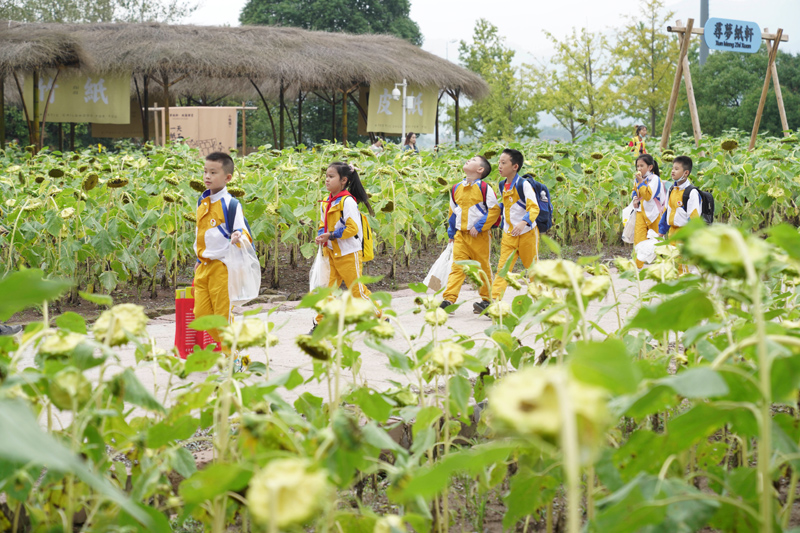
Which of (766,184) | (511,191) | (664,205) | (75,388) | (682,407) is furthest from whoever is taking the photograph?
(766,184)

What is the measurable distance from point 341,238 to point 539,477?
3605mm

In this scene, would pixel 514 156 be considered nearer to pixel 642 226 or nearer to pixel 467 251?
pixel 467 251

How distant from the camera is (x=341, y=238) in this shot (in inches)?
→ 189

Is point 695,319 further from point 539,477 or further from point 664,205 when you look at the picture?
point 664,205

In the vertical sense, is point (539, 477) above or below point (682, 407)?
above

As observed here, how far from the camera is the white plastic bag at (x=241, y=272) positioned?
13.7 ft

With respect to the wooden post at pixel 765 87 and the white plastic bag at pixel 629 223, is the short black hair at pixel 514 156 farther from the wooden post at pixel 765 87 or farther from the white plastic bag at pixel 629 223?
the wooden post at pixel 765 87

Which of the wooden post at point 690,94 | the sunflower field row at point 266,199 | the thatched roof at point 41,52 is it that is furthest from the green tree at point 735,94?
the thatched roof at point 41,52

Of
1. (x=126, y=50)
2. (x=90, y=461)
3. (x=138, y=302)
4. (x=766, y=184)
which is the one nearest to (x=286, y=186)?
(x=138, y=302)

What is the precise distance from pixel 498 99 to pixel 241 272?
102 feet

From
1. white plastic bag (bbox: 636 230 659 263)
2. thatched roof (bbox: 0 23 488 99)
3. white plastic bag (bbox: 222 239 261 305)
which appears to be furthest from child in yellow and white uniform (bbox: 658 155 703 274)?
thatched roof (bbox: 0 23 488 99)

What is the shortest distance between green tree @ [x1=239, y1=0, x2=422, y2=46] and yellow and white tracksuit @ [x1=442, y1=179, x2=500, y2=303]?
114ft

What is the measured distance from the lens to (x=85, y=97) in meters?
16.3

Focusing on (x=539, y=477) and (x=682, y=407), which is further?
(x=682, y=407)
